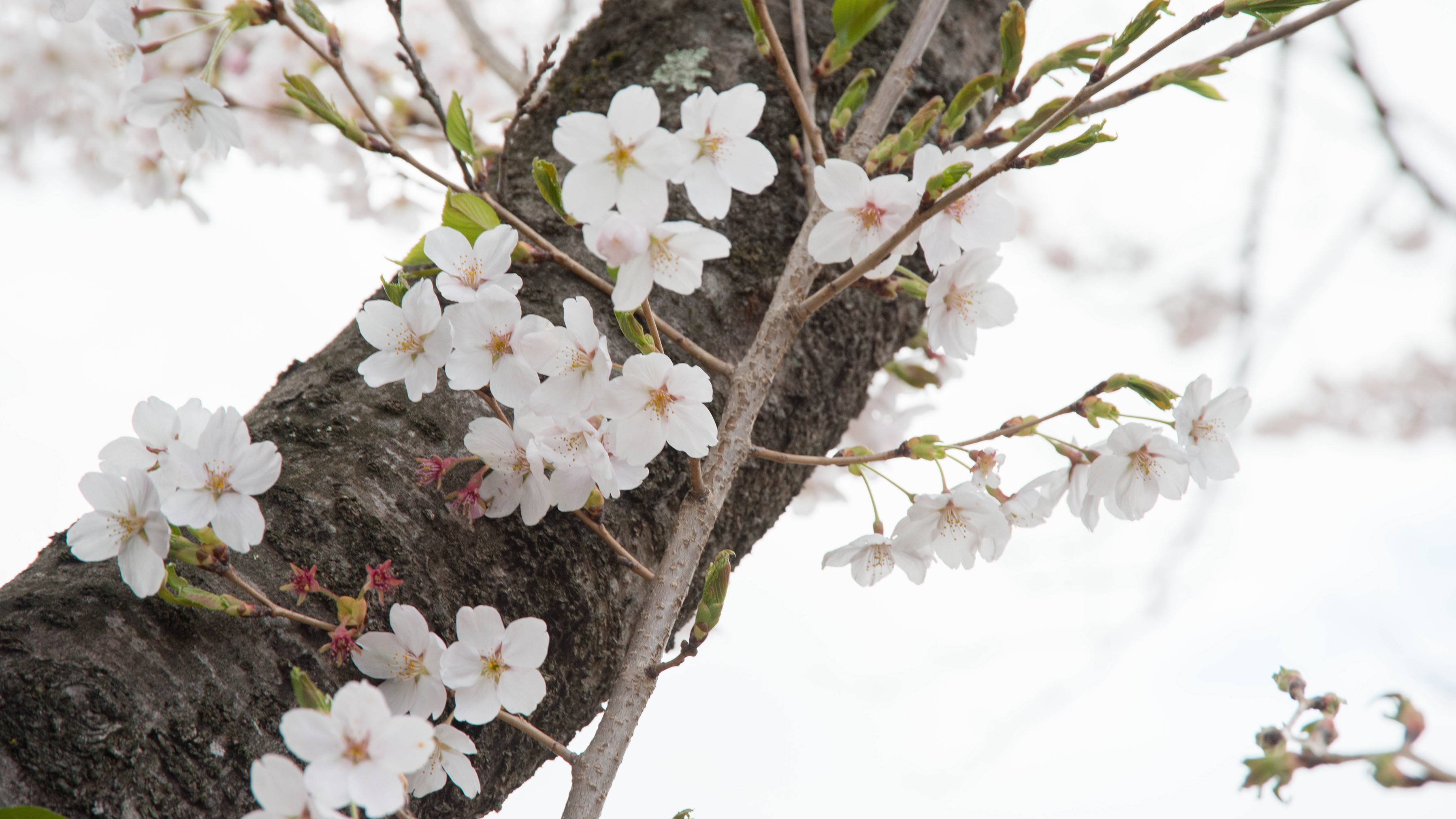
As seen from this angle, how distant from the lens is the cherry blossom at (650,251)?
48 centimetres

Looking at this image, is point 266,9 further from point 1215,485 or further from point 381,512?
point 1215,485

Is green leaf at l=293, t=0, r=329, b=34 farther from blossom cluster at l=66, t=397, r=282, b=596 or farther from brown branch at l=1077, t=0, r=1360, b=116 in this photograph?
brown branch at l=1077, t=0, r=1360, b=116

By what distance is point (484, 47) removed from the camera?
1.90m

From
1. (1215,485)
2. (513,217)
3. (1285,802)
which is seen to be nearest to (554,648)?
(513,217)

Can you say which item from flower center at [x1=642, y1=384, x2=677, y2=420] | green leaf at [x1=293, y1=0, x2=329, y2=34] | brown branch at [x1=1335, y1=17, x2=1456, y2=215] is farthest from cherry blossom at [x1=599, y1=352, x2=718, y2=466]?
brown branch at [x1=1335, y1=17, x2=1456, y2=215]

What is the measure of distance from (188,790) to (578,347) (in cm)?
35

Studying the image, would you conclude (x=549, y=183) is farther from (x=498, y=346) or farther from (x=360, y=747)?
(x=360, y=747)

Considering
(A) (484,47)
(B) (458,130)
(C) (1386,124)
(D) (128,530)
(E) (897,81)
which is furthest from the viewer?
(A) (484,47)

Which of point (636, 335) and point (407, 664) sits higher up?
point (636, 335)

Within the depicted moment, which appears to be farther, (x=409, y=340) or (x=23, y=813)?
(x=409, y=340)

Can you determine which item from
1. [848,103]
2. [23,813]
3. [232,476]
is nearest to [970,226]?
[848,103]

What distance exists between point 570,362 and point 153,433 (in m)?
0.28

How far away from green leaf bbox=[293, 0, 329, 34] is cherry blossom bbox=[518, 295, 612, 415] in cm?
43

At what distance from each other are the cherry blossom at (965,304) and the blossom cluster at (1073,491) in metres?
0.11
